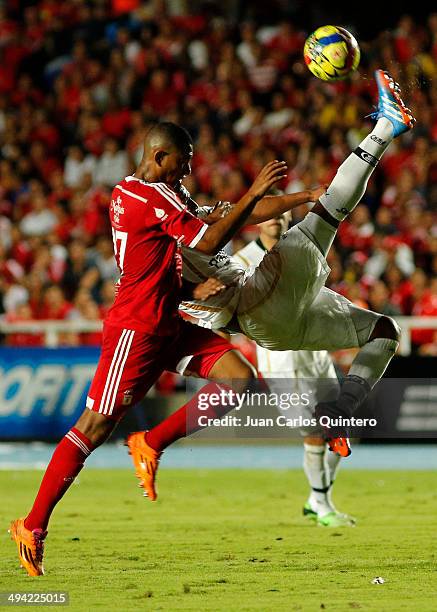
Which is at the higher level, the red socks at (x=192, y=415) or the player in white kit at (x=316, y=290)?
the player in white kit at (x=316, y=290)

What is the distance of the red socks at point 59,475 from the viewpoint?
6.61 m

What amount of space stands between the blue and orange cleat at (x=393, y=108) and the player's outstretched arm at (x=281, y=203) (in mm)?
608

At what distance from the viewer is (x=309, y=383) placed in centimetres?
894

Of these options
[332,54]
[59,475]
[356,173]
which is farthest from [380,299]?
[59,475]

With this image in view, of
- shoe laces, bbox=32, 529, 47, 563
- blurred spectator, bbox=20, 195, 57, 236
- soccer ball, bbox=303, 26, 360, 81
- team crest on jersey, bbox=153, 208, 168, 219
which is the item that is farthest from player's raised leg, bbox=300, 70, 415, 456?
blurred spectator, bbox=20, 195, 57, 236

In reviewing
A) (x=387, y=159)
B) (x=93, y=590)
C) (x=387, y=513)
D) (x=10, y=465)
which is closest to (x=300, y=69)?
(x=387, y=159)

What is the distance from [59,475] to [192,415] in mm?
898

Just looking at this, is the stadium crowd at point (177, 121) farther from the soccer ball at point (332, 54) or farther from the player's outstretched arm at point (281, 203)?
the player's outstretched arm at point (281, 203)

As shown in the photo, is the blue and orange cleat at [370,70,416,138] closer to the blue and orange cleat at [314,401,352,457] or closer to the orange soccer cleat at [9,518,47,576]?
the blue and orange cleat at [314,401,352,457]

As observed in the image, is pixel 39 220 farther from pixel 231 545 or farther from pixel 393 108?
pixel 393 108

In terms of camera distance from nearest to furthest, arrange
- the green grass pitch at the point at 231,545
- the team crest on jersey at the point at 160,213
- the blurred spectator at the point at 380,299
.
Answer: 1. the green grass pitch at the point at 231,545
2. the team crest on jersey at the point at 160,213
3. the blurred spectator at the point at 380,299

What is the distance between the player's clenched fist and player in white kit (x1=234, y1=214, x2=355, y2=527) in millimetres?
2280

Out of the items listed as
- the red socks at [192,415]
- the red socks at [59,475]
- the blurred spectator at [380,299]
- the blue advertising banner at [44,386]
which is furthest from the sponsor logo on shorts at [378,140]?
the blue advertising banner at [44,386]

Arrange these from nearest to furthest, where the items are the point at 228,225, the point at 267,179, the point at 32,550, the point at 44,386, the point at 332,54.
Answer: the point at 228,225, the point at 267,179, the point at 32,550, the point at 332,54, the point at 44,386
